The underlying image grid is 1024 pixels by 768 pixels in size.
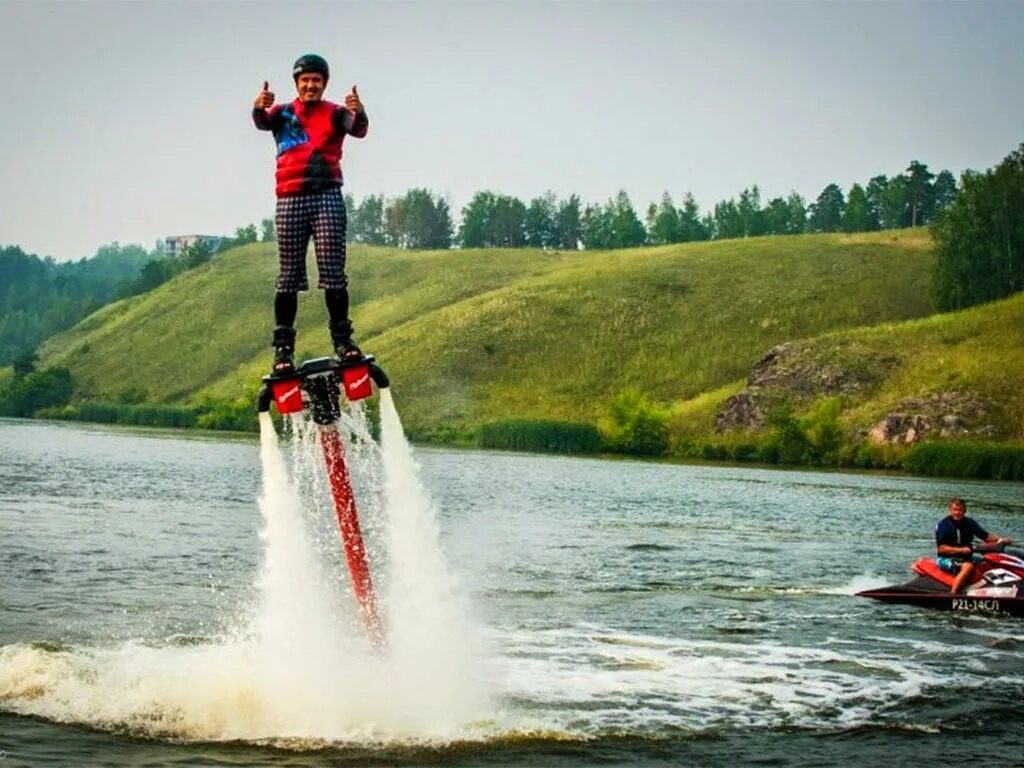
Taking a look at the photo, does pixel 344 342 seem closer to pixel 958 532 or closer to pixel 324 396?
pixel 324 396

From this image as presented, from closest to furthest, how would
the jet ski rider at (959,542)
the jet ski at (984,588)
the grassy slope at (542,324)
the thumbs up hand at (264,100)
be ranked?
the thumbs up hand at (264,100) < the jet ski rider at (959,542) < the jet ski at (984,588) < the grassy slope at (542,324)

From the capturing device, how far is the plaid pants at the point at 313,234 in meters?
12.2

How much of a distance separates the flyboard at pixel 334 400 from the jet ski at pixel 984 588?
19.3 metres

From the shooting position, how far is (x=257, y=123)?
12039mm

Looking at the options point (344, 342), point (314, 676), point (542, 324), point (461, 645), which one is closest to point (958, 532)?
point (461, 645)

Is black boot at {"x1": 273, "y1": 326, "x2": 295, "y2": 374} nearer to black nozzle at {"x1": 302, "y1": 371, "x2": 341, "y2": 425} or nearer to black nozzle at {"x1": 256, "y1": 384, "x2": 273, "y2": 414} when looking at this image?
black nozzle at {"x1": 256, "y1": 384, "x2": 273, "y2": 414}

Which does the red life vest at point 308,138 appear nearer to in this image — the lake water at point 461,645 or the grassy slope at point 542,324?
the lake water at point 461,645

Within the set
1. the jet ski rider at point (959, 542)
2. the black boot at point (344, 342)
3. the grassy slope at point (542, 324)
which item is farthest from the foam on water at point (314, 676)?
the grassy slope at point (542, 324)

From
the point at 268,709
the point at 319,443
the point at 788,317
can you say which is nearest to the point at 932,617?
the point at 268,709

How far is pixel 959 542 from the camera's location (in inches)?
1172

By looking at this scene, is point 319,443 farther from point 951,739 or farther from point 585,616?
point 585,616

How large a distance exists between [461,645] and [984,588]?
16.4m

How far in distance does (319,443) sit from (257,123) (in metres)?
3.14

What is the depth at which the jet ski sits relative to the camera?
29.6 meters
